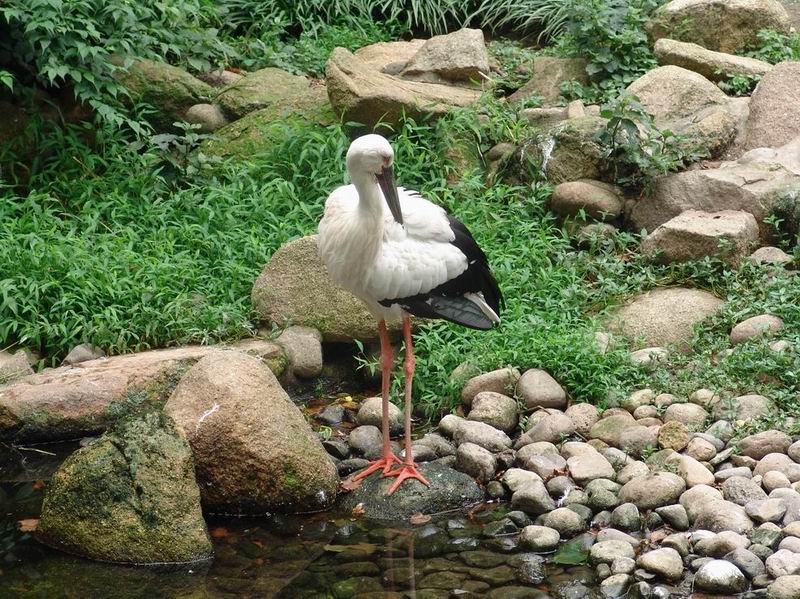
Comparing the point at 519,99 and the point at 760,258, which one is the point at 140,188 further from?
the point at 760,258

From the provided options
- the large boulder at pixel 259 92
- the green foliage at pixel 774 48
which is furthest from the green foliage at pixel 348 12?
the green foliage at pixel 774 48

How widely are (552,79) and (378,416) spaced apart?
12.7 ft

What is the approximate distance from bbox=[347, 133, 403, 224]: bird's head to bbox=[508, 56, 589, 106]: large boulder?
12.6 ft

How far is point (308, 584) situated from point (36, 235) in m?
3.59

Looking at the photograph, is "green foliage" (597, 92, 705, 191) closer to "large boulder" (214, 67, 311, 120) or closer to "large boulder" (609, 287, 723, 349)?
"large boulder" (609, 287, 723, 349)

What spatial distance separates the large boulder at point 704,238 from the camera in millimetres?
6805

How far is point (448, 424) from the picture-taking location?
5840 millimetres

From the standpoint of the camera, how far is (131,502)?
478cm

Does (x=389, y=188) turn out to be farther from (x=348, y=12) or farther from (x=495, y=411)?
(x=348, y=12)

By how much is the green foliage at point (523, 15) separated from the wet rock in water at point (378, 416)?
5.08m

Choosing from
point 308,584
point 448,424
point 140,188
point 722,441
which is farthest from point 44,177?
point 722,441

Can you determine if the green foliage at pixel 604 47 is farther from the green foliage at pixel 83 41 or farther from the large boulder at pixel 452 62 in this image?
the green foliage at pixel 83 41

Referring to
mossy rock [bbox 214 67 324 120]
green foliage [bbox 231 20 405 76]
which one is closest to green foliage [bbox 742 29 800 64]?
green foliage [bbox 231 20 405 76]

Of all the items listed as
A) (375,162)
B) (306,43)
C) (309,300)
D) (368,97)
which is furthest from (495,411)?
(306,43)
